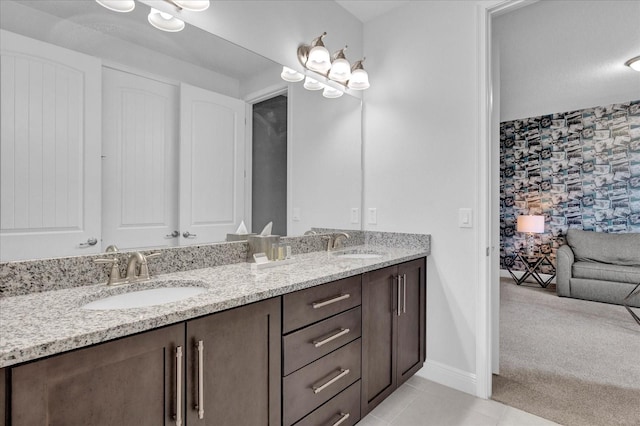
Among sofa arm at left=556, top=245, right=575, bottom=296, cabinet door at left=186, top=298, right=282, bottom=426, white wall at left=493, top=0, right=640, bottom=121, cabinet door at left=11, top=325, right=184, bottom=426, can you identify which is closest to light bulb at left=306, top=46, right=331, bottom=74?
white wall at left=493, top=0, right=640, bottom=121

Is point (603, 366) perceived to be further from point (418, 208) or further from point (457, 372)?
point (418, 208)

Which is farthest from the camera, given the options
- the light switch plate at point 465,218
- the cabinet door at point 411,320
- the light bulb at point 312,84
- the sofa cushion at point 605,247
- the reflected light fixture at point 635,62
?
the sofa cushion at point 605,247

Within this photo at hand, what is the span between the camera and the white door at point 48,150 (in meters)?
1.10

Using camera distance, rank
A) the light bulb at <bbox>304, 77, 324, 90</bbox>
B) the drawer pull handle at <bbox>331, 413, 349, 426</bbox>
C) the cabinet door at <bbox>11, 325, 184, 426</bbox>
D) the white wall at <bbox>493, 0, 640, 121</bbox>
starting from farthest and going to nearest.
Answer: the white wall at <bbox>493, 0, 640, 121</bbox>, the light bulb at <bbox>304, 77, 324, 90</bbox>, the drawer pull handle at <bbox>331, 413, 349, 426</bbox>, the cabinet door at <bbox>11, 325, 184, 426</bbox>

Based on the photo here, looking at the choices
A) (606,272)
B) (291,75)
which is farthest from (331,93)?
(606,272)

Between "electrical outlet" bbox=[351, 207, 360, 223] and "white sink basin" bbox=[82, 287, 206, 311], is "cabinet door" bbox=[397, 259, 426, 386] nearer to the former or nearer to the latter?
"electrical outlet" bbox=[351, 207, 360, 223]

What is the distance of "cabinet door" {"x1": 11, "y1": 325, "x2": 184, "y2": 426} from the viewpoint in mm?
729

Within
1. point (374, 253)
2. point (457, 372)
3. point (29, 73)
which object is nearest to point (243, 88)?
point (29, 73)

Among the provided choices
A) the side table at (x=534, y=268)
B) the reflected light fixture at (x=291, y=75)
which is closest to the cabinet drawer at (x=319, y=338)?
the reflected light fixture at (x=291, y=75)

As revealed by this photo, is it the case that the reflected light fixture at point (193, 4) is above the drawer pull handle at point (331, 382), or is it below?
above

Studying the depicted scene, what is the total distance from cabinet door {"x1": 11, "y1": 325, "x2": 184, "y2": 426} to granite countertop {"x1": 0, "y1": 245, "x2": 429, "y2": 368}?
0.03 meters

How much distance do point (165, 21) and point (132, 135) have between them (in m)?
0.55

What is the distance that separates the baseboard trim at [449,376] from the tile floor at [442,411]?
41mm

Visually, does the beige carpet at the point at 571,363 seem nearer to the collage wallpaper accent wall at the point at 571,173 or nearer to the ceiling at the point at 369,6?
the collage wallpaper accent wall at the point at 571,173
